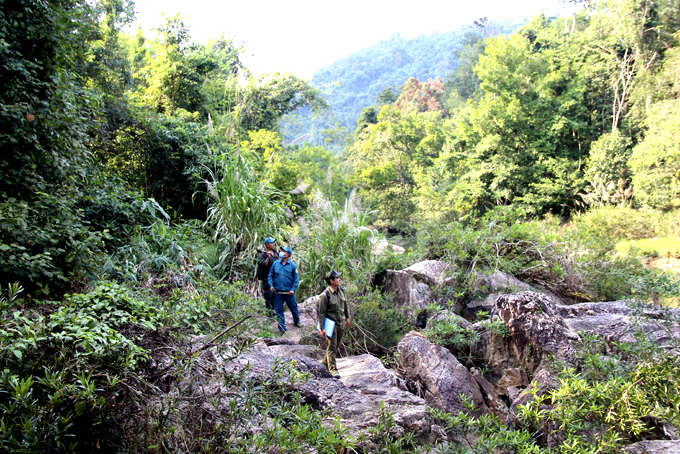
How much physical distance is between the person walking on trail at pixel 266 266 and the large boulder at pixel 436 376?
8.12 ft

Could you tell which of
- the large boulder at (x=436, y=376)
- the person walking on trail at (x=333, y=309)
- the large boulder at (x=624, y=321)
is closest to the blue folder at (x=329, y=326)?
the person walking on trail at (x=333, y=309)

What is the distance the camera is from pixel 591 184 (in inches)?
814

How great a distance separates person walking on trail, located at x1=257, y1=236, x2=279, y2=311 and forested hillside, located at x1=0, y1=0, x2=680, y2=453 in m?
0.26

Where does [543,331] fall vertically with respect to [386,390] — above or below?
below

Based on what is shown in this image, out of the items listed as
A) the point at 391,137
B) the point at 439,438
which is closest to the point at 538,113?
the point at 391,137

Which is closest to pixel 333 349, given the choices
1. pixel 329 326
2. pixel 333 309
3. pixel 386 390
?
pixel 329 326

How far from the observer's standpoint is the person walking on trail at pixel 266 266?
6520mm

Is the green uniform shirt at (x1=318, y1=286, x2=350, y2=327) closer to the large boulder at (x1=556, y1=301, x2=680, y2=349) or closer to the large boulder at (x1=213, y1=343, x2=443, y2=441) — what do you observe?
the large boulder at (x1=213, y1=343, x2=443, y2=441)

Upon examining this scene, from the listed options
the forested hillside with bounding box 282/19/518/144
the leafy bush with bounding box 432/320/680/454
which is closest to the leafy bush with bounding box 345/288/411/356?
the leafy bush with bounding box 432/320/680/454

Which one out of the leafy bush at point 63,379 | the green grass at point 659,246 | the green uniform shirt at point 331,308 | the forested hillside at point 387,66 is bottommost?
the green grass at point 659,246

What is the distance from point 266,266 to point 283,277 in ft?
1.67

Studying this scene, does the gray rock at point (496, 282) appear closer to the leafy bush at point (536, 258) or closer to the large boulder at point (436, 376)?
the leafy bush at point (536, 258)

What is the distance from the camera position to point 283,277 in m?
6.23

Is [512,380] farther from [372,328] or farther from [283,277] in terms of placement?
[283,277]
